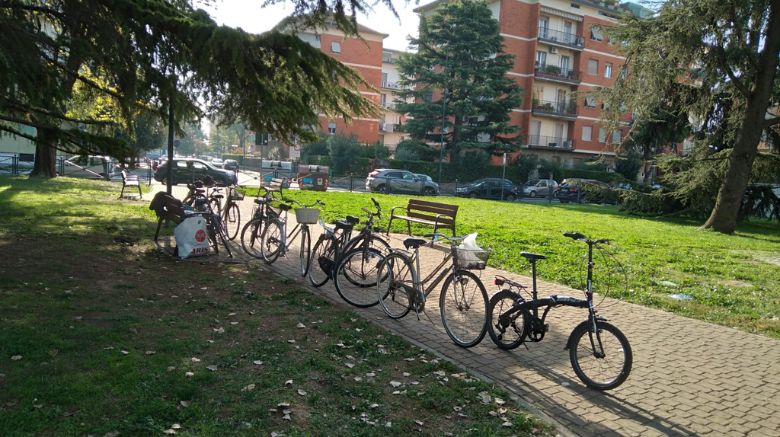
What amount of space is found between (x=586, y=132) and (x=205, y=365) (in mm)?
55440

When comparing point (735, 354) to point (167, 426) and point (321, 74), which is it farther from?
point (321, 74)

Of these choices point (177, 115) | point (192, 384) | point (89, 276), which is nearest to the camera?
point (192, 384)

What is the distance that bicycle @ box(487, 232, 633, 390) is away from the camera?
4.28 meters

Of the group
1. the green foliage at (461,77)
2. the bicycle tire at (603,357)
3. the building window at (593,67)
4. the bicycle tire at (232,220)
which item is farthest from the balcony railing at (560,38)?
the bicycle tire at (603,357)

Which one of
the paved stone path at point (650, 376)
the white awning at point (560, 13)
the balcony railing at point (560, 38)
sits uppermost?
the white awning at point (560, 13)

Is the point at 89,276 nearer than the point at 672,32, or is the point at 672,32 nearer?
the point at 89,276

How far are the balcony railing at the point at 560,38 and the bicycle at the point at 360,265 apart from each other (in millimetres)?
48126

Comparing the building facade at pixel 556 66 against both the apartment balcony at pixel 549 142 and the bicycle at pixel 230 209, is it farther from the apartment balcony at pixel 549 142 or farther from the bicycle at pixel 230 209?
the bicycle at pixel 230 209

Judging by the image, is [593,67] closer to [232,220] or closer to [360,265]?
[232,220]

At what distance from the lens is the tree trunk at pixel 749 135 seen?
53.4 ft

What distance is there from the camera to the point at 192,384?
3816 mm

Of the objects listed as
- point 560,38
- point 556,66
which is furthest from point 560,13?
point 556,66

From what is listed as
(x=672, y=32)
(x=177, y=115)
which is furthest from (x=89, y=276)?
(x=672, y=32)

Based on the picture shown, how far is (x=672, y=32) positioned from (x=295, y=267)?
1447 centimetres
